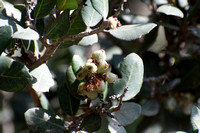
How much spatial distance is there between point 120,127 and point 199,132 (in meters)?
0.24

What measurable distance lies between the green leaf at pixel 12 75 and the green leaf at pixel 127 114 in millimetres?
324

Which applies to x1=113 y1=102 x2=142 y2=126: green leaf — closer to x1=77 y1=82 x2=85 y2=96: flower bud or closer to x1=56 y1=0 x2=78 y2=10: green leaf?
x1=77 y1=82 x2=85 y2=96: flower bud

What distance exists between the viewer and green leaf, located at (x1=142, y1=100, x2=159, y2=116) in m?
1.40

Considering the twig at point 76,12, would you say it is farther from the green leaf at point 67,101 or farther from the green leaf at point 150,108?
the green leaf at point 150,108

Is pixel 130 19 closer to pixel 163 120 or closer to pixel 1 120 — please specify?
pixel 163 120

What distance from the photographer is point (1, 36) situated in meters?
0.83

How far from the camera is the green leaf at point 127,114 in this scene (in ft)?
3.23

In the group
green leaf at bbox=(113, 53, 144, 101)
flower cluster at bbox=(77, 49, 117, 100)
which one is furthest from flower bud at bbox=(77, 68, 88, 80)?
green leaf at bbox=(113, 53, 144, 101)

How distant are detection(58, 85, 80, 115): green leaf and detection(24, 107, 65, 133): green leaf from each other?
0.12 meters

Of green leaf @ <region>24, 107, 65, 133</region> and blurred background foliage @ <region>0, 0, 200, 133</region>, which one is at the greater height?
green leaf @ <region>24, 107, 65, 133</region>


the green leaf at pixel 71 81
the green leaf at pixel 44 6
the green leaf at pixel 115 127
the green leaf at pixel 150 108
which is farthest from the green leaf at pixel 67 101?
the green leaf at pixel 150 108

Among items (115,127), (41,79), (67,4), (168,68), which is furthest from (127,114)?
(168,68)

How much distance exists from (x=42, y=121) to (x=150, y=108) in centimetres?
64

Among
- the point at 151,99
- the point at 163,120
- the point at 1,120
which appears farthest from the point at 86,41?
the point at 1,120
